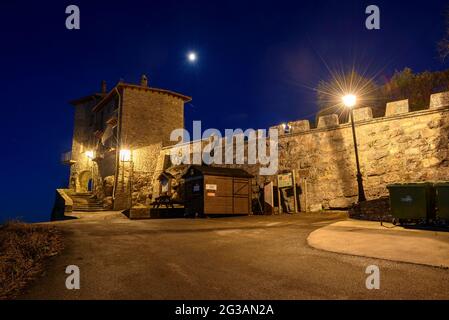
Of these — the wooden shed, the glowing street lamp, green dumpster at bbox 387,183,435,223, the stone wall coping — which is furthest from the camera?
the glowing street lamp

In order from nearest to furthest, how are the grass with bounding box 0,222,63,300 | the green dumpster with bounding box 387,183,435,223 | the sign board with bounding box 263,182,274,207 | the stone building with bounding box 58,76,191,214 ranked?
the grass with bounding box 0,222,63,300
the green dumpster with bounding box 387,183,435,223
the sign board with bounding box 263,182,274,207
the stone building with bounding box 58,76,191,214

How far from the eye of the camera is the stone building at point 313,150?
1384 cm

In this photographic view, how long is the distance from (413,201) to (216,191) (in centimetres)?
991

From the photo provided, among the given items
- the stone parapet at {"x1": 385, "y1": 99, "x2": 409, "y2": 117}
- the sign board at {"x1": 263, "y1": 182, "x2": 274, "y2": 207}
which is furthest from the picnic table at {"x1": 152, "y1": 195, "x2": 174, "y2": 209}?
the stone parapet at {"x1": 385, "y1": 99, "x2": 409, "y2": 117}

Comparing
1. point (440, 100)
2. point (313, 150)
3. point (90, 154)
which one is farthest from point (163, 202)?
point (90, 154)

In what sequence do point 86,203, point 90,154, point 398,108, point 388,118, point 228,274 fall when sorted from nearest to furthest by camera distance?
point 228,274 → point 398,108 → point 388,118 → point 86,203 → point 90,154

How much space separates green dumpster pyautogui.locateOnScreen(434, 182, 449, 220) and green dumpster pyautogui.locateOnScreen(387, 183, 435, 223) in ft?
1.02

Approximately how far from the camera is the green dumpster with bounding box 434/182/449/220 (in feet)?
27.2

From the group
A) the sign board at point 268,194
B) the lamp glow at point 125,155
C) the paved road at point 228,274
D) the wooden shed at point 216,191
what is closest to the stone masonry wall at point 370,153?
the sign board at point 268,194

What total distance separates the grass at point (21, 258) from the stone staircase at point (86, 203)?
1758 cm

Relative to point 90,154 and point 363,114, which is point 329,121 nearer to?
point 363,114

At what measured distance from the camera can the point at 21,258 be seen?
18.5ft

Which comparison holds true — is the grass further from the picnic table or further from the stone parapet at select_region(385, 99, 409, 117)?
the stone parapet at select_region(385, 99, 409, 117)
